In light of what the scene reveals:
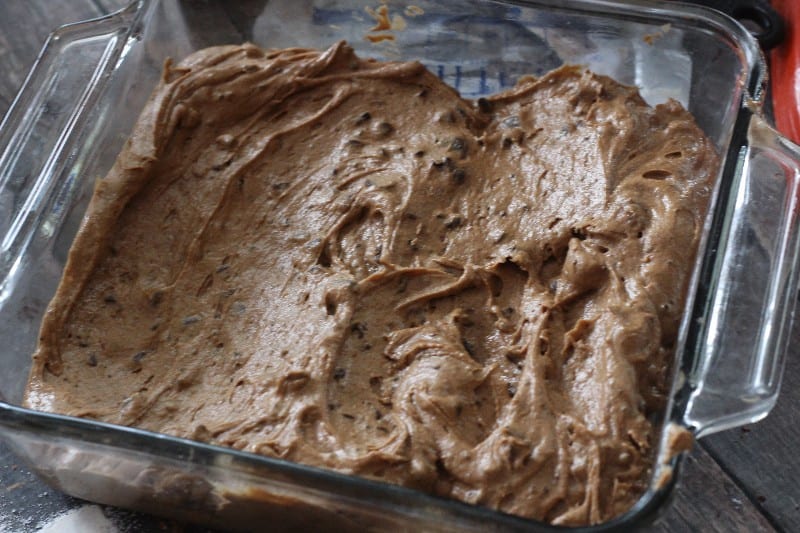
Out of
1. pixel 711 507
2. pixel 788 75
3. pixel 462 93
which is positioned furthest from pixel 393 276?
pixel 788 75

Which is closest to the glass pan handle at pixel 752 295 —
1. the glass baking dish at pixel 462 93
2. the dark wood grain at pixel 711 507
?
the glass baking dish at pixel 462 93

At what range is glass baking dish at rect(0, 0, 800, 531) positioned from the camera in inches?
54.7

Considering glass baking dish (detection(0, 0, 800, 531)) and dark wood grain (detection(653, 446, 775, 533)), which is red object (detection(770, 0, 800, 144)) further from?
dark wood grain (detection(653, 446, 775, 533))

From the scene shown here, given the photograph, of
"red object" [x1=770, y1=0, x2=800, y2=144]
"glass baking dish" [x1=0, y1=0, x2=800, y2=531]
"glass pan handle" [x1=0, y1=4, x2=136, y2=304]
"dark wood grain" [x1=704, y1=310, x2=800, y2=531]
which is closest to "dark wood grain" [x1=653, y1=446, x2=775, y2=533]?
"dark wood grain" [x1=704, y1=310, x2=800, y2=531]

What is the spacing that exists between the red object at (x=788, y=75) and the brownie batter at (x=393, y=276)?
43 cm

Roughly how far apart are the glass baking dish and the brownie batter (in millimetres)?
82

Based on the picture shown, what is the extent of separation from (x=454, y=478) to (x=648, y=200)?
2.05 ft

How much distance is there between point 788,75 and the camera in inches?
87.3

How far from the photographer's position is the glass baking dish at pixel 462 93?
1.39m

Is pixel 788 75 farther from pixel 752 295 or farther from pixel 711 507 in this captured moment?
pixel 711 507

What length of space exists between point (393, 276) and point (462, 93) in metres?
0.59

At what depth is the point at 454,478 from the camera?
145 centimetres

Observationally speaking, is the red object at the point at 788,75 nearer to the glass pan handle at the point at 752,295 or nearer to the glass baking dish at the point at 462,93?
the glass baking dish at the point at 462,93

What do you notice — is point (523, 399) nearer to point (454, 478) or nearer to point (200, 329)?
point (454, 478)
